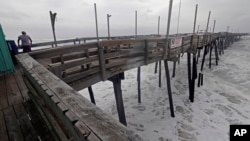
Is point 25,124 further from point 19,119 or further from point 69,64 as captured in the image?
point 69,64

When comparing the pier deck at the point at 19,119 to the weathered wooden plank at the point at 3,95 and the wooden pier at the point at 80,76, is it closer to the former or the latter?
the weathered wooden plank at the point at 3,95

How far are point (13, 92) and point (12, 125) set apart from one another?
1721 millimetres

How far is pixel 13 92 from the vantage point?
3824 millimetres

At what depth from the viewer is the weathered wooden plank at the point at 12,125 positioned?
7.25ft

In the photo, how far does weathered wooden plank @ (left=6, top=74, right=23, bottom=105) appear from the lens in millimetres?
3346

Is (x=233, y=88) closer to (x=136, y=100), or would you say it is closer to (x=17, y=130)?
(x=136, y=100)

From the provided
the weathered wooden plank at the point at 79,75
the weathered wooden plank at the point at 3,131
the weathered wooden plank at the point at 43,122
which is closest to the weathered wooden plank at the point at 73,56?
the weathered wooden plank at the point at 79,75

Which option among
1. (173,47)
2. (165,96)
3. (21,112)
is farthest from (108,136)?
(165,96)

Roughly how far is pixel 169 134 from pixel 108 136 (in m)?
7.35

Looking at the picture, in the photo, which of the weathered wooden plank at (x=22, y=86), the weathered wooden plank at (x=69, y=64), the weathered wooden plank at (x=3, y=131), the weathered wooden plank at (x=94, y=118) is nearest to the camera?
the weathered wooden plank at (x=94, y=118)

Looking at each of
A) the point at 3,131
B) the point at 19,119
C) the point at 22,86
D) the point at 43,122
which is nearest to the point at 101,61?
the point at 43,122

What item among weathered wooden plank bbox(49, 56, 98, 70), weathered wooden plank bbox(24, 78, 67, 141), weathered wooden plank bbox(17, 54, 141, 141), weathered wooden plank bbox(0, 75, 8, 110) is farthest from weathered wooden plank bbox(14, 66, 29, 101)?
weathered wooden plank bbox(17, 54, 141, 141)

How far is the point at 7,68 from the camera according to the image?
5.52 meters

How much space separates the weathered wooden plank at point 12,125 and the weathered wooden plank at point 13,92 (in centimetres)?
30
